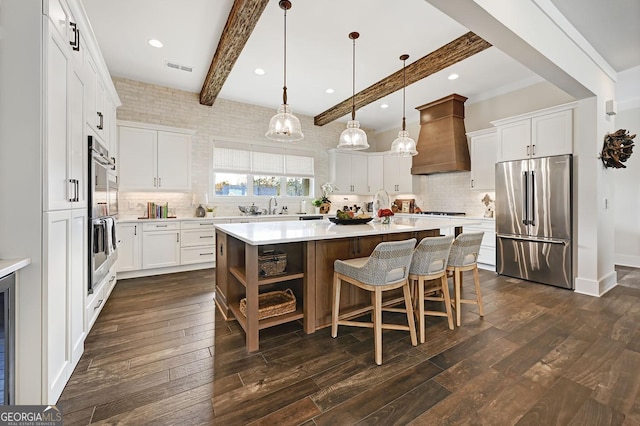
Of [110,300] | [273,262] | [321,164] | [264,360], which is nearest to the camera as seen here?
[264,360]

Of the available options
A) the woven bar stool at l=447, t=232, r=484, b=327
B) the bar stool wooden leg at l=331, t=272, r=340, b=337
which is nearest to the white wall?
the woven bar stool at l=447, t=232, r=484, b=327

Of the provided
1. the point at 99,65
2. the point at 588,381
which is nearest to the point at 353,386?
the point at 588,381

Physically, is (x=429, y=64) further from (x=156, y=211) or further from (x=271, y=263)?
(x=156, y=211)

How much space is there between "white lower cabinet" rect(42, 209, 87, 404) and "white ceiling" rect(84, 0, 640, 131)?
240cm

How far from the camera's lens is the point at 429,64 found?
12.0ft

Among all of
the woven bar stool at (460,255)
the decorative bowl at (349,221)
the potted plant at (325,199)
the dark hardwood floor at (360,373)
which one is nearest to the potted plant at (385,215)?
the decorative bowl at (349,221)

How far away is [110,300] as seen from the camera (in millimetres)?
3184

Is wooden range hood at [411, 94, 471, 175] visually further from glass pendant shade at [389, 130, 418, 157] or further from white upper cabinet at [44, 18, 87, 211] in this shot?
white upper cabinet at [44, 18, 87, 211]

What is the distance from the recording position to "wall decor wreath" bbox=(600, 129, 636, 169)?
3.42 meters

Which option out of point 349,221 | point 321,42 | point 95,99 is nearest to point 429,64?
point 321,42

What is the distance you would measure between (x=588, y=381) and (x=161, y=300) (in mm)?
3900

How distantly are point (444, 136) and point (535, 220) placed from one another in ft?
7.50

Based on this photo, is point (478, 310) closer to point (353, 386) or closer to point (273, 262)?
point (353, 386)

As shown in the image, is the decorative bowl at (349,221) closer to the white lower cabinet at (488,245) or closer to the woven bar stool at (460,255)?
the woven bar stool at (460,255)
